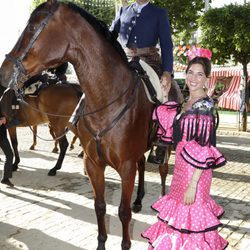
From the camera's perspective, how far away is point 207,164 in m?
2.59

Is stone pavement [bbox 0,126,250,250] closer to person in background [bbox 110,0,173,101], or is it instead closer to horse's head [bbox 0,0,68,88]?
person in background [bbox 110,0,173,101]

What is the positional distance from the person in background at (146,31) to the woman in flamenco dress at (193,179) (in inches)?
43.4

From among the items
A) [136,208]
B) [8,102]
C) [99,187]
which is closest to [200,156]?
[99,187]

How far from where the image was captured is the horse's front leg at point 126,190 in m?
3.51

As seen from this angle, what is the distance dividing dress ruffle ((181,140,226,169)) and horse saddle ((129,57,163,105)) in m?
1.22

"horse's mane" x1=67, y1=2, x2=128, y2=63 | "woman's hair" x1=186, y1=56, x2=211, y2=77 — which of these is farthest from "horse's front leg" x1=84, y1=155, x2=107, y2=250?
"woman's hair" x1=186, y1=56, x2=211, y2=77

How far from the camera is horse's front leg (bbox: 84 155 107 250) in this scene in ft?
12.0

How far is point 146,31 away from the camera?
404 cm

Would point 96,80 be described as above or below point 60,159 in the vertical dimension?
above

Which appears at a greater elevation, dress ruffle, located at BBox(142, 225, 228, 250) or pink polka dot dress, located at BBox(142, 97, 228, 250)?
pink polka dot dress, located at BBox(142, 97, 228, 250)

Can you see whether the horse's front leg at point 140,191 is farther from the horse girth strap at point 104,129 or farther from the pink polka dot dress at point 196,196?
the pink polka dot dress at point 196,196

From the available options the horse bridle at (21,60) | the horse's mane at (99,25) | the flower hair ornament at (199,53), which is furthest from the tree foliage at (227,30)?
the horse bridle at (21,60)

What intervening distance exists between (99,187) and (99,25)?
1.73 metres

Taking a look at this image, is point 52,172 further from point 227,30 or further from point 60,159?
point 227,30
